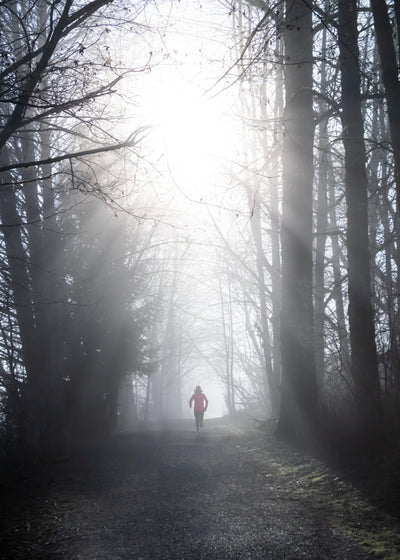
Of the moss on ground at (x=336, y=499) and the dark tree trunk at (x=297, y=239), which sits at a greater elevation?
the dark tree trunk at (x=297, y=239)

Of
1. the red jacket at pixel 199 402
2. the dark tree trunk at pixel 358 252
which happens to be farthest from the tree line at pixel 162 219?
the red jacket at pixel 199 402

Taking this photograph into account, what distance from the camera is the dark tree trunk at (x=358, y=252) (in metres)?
6.85

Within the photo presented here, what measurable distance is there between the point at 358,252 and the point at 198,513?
4545 mm

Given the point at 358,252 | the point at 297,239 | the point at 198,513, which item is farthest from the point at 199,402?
the point at 198,513

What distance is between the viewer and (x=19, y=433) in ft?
34.8

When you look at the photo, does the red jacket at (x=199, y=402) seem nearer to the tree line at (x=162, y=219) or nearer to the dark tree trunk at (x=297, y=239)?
the tree line at (x=162, y=219)

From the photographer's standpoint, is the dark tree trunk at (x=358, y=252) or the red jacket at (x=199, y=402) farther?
the red jacket at (x=199, y=402)

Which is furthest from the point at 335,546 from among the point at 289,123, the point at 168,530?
the point at 289,123

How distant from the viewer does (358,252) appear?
304 inches

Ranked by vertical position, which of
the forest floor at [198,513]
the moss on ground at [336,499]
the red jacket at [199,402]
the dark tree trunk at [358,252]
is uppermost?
the dark tree trunk at [358,252]

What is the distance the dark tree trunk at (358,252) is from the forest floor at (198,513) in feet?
3.76

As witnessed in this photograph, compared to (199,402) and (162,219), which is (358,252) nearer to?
(162,219)

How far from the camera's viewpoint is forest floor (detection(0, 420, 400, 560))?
4.17 meters

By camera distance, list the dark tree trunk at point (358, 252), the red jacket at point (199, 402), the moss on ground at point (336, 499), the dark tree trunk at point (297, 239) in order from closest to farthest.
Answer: the moss on ground at point (336, 499), the dark tree trunk at point (358, 252), the dark tree trunk at point (297, 239), the red jacket at point (199, 402)
